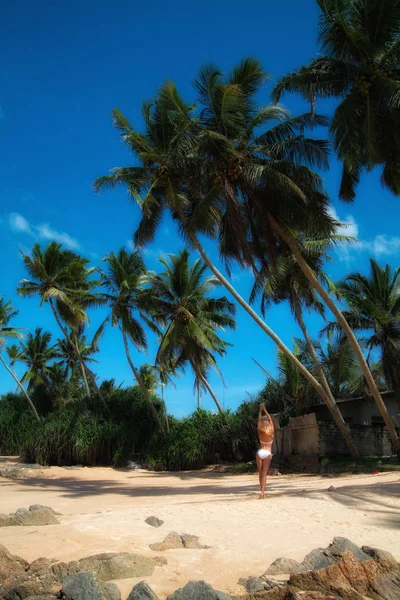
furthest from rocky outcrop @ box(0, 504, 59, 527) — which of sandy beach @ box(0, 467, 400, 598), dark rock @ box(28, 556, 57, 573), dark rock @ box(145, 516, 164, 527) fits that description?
dark rock @ box(28, 556, 57, 573)

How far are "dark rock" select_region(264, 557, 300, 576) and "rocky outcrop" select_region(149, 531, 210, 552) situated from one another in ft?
3.77

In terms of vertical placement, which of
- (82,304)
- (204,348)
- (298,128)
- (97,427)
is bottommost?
(97,427)

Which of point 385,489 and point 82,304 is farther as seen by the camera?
point 82,304

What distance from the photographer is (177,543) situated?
5.70 meters

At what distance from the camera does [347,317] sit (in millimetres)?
19438

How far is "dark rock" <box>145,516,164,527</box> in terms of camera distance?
695cm

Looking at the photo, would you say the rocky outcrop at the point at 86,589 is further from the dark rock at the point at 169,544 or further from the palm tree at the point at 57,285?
the palm tree at the point at 57,285

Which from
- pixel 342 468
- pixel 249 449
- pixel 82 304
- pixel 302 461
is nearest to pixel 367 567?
pixel 342 468

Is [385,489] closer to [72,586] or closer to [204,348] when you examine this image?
[72,586]

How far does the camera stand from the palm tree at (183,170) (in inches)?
575

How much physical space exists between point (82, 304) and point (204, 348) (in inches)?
291

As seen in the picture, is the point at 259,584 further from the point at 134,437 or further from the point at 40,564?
the point at 134,437

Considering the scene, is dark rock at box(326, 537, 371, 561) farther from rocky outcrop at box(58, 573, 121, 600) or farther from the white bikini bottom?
the white bikini bottom

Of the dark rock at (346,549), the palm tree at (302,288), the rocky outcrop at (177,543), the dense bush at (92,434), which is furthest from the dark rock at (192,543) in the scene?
the dense bush at (92,434)
